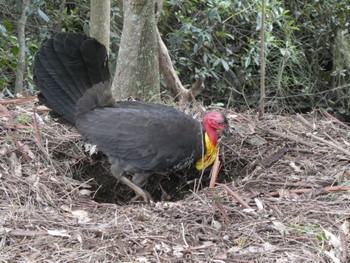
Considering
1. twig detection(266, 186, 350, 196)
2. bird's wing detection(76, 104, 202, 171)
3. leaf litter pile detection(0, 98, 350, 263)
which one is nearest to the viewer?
leaf litter pile detection(0, 98, 350, 263)

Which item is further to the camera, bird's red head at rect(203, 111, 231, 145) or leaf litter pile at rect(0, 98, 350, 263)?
bird's red head at rect(203, 111, 231, 145)

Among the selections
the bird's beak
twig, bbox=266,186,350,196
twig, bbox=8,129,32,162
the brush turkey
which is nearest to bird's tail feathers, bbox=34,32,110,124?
the brush turkey

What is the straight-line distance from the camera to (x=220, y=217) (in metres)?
4.07

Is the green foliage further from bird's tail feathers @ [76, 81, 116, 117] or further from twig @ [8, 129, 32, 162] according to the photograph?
twig @ [8, 129, 32, 162]

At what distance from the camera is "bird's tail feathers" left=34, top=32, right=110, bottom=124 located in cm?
497

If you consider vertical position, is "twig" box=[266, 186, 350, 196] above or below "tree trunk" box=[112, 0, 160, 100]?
below

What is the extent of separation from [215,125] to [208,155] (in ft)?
0.89

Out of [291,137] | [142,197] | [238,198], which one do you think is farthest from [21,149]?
[291,137]

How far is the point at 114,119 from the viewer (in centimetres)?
497

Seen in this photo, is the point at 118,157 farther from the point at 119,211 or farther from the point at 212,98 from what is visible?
the point at 212,98

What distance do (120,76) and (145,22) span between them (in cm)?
63

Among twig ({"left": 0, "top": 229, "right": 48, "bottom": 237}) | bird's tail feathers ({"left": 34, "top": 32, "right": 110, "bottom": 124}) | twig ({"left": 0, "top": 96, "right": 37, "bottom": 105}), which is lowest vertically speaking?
twig ({"left": 0, "top": 229, "right": 48, "bottom": 237})

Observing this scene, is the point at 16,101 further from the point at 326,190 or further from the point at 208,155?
the point at 326,190

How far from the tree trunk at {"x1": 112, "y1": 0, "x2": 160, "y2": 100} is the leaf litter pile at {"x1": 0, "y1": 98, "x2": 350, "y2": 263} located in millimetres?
938
